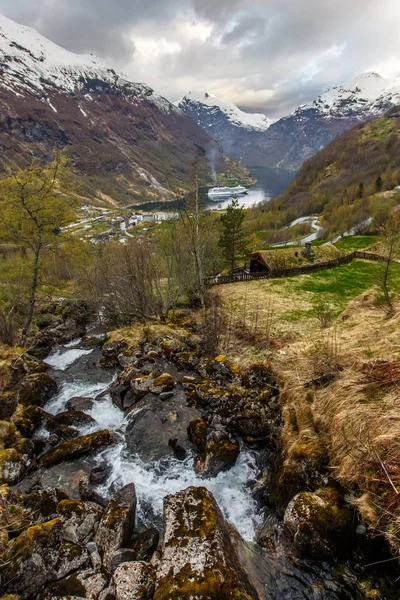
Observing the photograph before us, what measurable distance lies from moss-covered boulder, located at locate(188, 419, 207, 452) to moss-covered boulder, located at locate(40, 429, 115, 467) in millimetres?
2758

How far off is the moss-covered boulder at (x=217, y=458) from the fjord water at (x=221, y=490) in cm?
16

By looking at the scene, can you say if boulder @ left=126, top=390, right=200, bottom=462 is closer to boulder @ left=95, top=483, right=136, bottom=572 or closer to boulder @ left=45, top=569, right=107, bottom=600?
boulder @ left=95, top=483, right=136, bottom=572

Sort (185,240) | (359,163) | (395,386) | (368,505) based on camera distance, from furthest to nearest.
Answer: (359,163) < (185,240) < (395,386) < (368,505)

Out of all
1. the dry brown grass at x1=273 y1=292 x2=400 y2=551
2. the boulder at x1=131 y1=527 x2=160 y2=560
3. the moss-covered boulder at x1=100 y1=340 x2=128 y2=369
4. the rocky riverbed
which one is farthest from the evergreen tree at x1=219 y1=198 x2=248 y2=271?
the boulder at x1=131 y1=527 x2=160 y2=560

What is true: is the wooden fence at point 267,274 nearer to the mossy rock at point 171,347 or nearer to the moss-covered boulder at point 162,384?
the mossy rock at point 171,347

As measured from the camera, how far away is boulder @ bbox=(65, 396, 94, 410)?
40.0 ft

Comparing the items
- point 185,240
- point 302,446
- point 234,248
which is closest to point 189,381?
point 302,446

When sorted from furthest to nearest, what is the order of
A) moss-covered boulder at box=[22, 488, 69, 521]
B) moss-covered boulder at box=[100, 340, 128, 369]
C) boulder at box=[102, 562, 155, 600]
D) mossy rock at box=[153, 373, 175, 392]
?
moss-covered boulder at box=[100, 340, 128, 369] < mossy rock at box=[153, 373, 175, 392] < moss-covered boulder at box=[22, 488, 69, 521] < boulder at box=[102, 562, 155, 600]

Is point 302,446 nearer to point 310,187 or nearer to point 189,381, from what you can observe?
point 189,381

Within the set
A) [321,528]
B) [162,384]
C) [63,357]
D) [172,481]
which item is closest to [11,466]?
[172,481]

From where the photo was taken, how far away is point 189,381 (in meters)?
12.7

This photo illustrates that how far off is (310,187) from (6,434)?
120m

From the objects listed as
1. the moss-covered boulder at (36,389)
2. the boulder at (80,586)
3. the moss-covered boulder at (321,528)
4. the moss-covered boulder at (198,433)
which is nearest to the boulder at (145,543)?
the boulder at (80,586)

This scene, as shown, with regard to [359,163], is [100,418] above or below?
below
